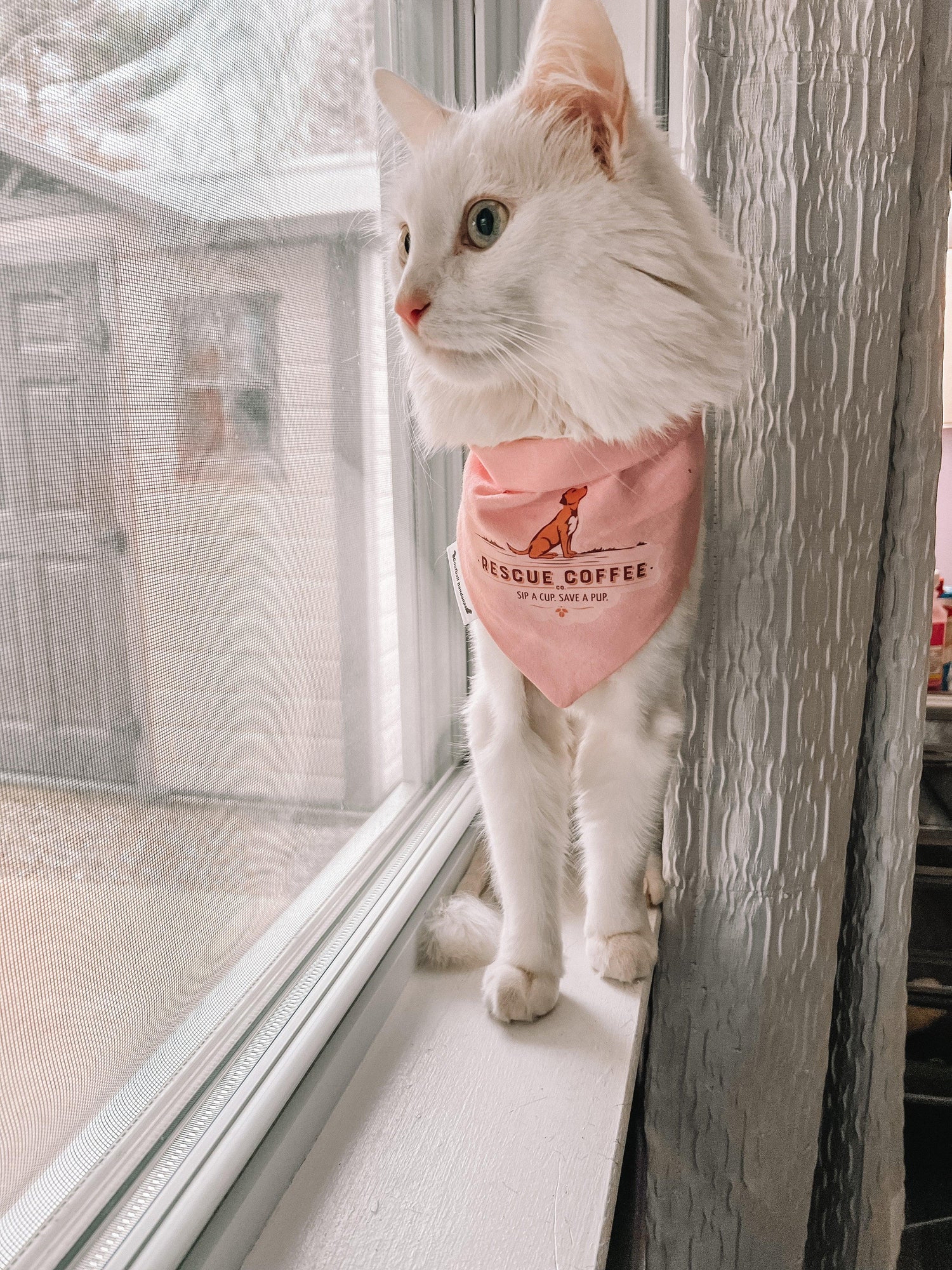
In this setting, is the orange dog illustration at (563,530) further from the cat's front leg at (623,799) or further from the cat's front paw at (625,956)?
the cat's front paw at (625,956)

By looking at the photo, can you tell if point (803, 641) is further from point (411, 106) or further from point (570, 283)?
point (411, 106)

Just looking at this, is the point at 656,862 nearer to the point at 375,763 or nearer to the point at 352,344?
the point at 375,763

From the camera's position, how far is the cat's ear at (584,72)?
53 centimetres

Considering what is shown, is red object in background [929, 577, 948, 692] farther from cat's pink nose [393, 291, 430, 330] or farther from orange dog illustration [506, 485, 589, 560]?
cat's pink nose [393, 291, 430, 330]

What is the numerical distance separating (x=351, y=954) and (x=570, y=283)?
23.9 inches

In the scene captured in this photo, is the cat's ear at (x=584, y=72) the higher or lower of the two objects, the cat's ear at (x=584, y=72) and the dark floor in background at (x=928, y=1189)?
the higher

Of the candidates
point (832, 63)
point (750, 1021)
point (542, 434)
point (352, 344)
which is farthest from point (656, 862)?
point (832, 63)

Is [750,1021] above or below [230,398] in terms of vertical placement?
below

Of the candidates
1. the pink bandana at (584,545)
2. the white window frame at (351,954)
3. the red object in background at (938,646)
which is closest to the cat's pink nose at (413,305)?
the pink bandana at (584,545)

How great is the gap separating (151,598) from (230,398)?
19cm

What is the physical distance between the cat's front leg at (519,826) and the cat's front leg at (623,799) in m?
0.04

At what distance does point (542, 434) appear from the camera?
0.63m

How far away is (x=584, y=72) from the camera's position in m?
0.55

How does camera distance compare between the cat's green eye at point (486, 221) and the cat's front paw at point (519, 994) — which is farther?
the cat's front paw at point (519, 994)
